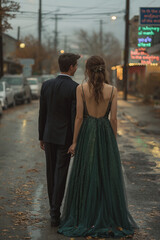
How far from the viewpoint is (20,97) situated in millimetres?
32219

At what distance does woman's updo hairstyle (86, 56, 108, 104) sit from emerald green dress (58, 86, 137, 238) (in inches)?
7.8

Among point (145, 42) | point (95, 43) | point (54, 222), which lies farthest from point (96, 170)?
point (95, 43)

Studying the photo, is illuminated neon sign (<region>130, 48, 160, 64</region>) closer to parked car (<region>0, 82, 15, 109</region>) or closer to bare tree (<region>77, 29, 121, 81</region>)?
parked car (<region>0, 82, 15, 109</region>)

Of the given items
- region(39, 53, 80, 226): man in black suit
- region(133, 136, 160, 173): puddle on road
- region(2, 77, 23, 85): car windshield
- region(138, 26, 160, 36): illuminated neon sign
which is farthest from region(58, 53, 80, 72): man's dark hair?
region(2, 77, 23, 85): car windshield

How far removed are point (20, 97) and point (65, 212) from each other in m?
27.2

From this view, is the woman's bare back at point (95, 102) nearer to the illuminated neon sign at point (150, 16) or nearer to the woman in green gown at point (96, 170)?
the woman in green gown at point (96, 170)

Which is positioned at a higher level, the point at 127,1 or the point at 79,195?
the point at 127,1

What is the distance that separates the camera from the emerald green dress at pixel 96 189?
5172 millimetres

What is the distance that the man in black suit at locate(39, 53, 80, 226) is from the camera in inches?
219

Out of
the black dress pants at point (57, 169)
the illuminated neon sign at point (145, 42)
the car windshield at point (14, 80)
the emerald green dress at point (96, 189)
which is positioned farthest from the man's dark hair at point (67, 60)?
the car windshield at point (14, 80)

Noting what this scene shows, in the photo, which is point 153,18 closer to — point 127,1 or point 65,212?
point 127,1

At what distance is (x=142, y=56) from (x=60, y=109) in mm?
26467

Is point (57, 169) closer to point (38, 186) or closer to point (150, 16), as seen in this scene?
point (38, 186)

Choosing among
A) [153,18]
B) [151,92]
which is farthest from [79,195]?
[151,92]
